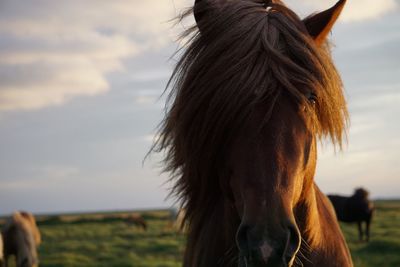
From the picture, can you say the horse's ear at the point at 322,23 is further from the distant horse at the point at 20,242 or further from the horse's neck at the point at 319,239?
the distant horse at the point at 20,242

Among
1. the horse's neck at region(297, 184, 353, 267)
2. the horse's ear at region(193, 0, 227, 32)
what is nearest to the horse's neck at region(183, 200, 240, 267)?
the horse's neck at region(297, 184, 353, 267)

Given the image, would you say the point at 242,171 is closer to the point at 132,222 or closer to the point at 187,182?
the point at 187,182

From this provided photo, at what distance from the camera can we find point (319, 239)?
7.50 feet

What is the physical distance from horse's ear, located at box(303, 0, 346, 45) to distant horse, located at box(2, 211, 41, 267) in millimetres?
11590

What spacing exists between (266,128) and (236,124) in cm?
14

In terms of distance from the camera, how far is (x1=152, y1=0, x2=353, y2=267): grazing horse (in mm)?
1736

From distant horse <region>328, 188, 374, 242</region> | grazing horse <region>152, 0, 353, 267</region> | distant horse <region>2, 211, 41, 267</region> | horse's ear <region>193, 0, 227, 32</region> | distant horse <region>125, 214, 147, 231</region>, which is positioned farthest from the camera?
distant horse <region>125, 214, 147, 231</region>

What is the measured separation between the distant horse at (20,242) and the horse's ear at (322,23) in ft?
38.0

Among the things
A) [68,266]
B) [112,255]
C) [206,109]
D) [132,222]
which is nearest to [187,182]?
[206,109]

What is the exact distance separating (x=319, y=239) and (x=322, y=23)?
3.49ft

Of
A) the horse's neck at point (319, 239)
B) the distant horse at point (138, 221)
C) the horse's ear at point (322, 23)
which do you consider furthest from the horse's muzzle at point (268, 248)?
the distant horse at point (138, 221)

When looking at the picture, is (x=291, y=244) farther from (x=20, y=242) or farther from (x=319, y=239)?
(x=20, y=242)

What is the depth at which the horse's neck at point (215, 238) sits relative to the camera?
7.36 ft

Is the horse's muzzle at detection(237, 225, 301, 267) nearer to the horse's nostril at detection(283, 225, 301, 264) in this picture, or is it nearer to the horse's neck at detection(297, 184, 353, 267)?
the horse's nostril at detection(283, 225, 301, 264)
